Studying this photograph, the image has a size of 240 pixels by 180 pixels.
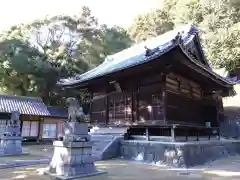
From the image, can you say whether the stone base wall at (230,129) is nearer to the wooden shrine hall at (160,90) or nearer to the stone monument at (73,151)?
the wooden shrine hall at (160,90)

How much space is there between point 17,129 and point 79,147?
316 inches

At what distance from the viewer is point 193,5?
31.1 m

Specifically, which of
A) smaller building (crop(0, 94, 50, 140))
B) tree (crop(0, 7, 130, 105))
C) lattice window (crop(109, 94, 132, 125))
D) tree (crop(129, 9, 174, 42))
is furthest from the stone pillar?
tree (crop(129, 9, 174, 42))

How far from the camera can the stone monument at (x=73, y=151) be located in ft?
24.7

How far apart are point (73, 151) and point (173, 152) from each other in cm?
495

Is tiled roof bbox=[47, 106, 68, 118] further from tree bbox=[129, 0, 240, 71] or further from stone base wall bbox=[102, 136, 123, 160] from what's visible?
tree bbox=[129, 0, 240, 71]

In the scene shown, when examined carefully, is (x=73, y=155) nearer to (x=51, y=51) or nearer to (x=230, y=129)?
(x=230, y=129)

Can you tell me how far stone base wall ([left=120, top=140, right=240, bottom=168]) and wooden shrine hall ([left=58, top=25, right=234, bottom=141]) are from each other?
852 millimetres

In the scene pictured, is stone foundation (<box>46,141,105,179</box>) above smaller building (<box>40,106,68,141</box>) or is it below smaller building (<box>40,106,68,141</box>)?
below

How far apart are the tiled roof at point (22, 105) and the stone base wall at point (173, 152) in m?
14.6

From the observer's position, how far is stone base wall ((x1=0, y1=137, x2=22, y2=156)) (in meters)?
13.4

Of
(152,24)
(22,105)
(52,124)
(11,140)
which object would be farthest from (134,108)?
(152,24)

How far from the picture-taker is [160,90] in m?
12.7

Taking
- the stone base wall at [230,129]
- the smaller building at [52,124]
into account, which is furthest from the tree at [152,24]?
the stone base wall at [230,129]
